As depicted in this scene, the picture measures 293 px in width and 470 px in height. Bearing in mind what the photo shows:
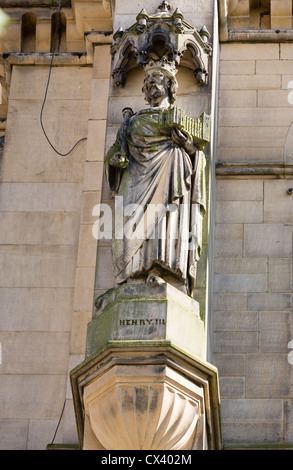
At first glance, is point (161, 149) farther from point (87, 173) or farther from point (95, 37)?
point (95, 37)

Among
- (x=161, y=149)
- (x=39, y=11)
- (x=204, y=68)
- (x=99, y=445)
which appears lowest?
(x=99, y=445)

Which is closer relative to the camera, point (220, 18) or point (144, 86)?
point (144, 86)

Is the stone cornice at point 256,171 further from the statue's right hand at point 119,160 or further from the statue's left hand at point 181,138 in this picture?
the statue's right hand at point 119,160

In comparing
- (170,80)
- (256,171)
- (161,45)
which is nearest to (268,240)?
(256,171)

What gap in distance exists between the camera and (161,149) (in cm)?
1605

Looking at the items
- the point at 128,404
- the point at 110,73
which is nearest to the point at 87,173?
the point at 110,73

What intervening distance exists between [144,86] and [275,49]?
199cm

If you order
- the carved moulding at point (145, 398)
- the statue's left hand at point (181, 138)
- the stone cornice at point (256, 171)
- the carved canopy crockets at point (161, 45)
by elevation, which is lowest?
the carved moulding at point (145, 398)

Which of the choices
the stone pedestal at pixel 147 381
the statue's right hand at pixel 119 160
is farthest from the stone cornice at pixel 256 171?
the stone pedestal at pixel 147 381

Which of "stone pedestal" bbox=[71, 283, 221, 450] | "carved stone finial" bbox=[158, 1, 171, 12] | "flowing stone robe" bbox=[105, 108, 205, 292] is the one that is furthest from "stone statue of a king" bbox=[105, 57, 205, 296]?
"carved stone finial" bbox=[158, 1, 171, 12]

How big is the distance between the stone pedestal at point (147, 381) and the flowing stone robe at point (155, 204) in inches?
17.5

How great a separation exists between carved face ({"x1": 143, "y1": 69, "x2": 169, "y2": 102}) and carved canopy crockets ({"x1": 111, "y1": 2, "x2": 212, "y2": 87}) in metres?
0.22

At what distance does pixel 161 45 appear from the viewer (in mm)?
16953

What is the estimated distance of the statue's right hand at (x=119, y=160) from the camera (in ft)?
52.4
